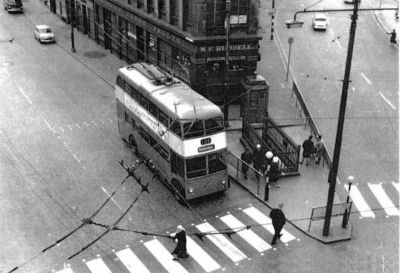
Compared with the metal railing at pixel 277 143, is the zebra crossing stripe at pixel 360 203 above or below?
below

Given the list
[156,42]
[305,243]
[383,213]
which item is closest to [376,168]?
[383,213]

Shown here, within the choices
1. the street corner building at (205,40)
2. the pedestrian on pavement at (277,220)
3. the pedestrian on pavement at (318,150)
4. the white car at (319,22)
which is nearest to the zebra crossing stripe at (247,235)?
the pedestrian on pavement at (277,220)

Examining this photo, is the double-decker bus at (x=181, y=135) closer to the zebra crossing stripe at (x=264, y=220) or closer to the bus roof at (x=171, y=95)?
the bus roof at (x=171, y=95)

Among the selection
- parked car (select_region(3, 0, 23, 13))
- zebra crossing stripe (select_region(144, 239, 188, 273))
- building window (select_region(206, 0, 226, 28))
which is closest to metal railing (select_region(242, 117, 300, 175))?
building window (select_region(206, 0, 226, 28))

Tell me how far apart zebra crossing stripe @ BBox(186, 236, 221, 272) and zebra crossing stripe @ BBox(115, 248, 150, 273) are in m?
1.94

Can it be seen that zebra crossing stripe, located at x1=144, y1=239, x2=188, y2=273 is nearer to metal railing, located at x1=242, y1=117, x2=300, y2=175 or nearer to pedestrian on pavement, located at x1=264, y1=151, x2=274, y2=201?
pedestrian on pavement, located at x1=264, y1=151, x2=274, y2=201

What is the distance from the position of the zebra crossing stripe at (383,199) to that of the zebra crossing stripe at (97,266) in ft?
39.1

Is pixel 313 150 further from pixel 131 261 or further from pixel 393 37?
pixel 393 37

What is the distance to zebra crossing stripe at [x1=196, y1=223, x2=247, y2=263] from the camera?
65.2 feet

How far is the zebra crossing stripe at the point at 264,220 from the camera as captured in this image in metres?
21.1

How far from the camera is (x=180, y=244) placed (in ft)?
63.4

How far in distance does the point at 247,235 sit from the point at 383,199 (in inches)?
270

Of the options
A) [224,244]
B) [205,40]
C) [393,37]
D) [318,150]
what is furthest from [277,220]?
[393,37]

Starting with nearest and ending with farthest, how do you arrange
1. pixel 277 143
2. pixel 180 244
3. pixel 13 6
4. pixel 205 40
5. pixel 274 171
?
pixel 180 244 → pixel 274 171 → pixel 277 143 → pixel 205 40 → pixel 13 6
